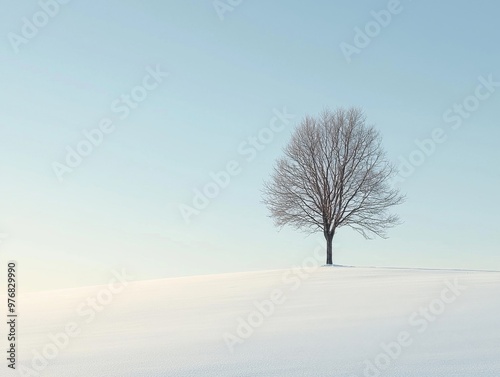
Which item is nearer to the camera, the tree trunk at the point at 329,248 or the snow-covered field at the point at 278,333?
the snow-covered field at the point at 278,333

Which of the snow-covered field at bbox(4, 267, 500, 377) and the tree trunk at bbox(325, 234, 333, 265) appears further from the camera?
the tree trunk at bbox(325, 234, 333, 265)

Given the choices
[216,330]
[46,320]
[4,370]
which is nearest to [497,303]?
[216,330]

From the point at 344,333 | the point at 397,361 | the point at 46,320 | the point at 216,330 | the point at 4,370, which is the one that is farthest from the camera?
the point at 46,320

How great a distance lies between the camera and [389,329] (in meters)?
6.72

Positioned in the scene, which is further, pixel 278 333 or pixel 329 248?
pixel 329 248

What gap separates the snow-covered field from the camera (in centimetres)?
525

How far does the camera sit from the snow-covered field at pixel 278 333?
5.25 m

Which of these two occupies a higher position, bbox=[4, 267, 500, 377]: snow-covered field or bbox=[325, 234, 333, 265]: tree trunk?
bbox=[325, 234, 333, 265]: tree trunk

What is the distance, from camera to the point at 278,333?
6.87m

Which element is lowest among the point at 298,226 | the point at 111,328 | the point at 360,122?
the point at 111,328

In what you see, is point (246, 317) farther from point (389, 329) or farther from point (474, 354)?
point (474, 354)

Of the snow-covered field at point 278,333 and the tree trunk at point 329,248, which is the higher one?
the tree trunk at point 329,248

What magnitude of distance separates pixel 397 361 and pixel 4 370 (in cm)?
460

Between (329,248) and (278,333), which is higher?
(329,248)
